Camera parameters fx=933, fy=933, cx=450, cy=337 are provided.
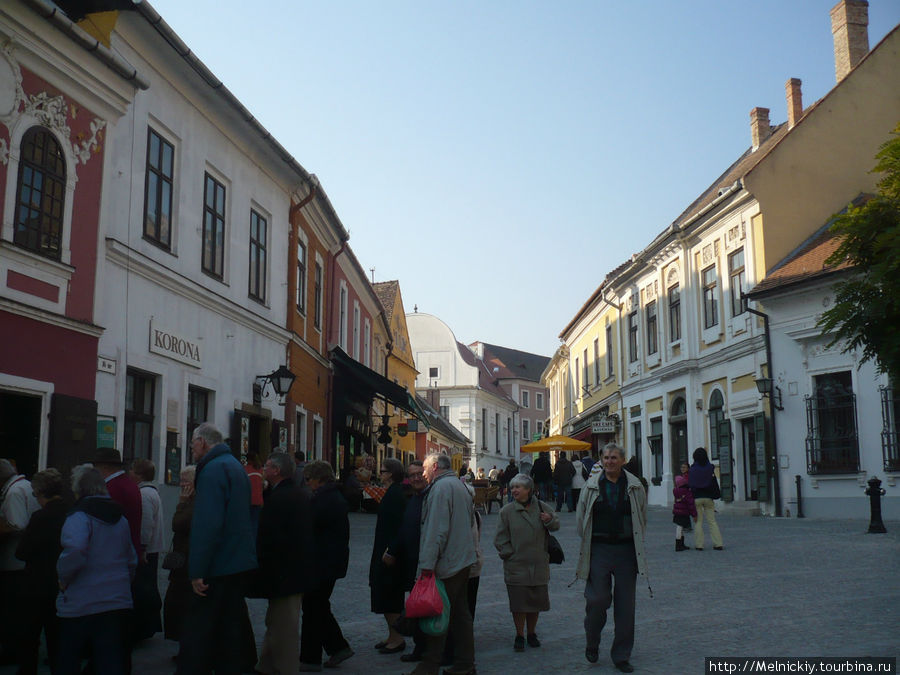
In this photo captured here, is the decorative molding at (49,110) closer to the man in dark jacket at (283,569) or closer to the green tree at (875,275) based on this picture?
the man in dark jacket at (283,569)

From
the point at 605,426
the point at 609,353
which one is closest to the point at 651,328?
the point at 605,426

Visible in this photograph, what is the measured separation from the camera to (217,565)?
6.13 m

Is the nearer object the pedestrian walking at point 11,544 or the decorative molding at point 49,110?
the pedestrian walking at point 11,544

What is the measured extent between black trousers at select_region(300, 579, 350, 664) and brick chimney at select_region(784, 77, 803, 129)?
23989mm

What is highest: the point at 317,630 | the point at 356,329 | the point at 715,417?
the point at 356,329

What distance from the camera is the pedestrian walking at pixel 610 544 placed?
7.37m

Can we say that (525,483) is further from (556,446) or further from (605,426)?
(605,426)

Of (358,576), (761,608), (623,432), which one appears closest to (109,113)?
(358,576)

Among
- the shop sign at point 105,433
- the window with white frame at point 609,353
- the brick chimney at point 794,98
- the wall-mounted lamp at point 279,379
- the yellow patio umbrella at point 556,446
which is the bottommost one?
the shop sign at point 105,433

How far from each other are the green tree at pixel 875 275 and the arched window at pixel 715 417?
1667 centimetres

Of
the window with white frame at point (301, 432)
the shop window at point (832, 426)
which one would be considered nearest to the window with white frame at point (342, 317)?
the window with white frame at point (301, 432)

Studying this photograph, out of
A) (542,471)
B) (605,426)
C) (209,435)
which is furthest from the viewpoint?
(605,426)

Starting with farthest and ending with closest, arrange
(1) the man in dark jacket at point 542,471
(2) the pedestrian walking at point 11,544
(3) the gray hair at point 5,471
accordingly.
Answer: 1. (1) the man in dark jacket at point 542,471
2. (3) the gray hair at point 5,471
3. (2) the pedestrian walking at point 11,544

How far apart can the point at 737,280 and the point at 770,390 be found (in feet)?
13.1
